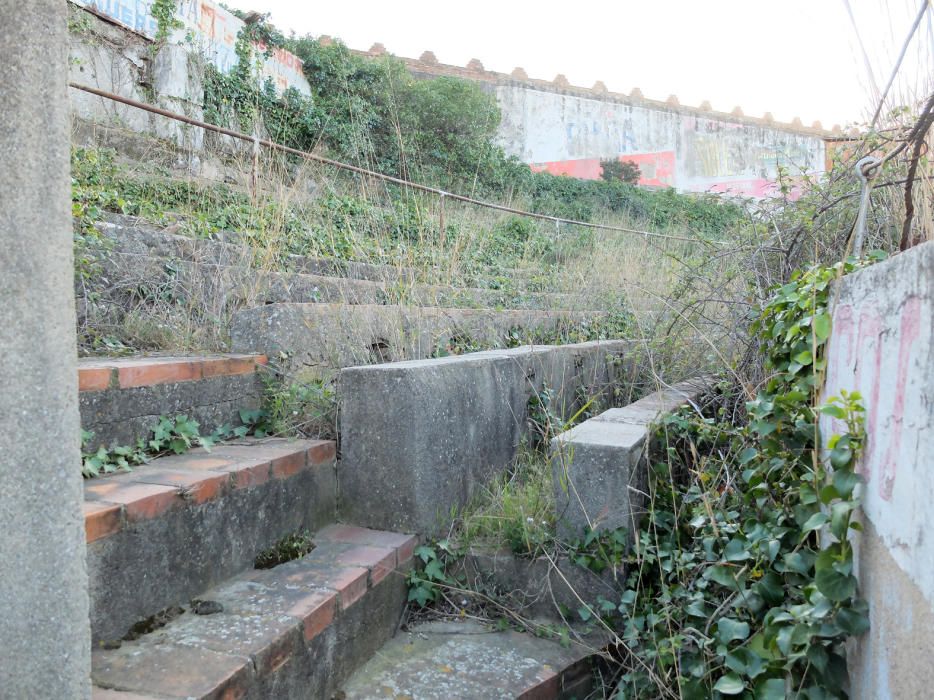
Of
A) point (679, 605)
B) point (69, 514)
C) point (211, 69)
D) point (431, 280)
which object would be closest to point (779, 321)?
point (679, 605)

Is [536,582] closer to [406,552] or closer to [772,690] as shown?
[406,552]

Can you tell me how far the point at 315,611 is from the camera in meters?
1.95

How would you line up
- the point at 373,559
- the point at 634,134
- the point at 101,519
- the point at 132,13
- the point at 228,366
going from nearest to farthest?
the point at 101,519 → the point at 373,559 → the point at 228,366 → the point at 132,13 → the point at 634,134

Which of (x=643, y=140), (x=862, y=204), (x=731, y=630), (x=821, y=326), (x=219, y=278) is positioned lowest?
(x=731, y=630)

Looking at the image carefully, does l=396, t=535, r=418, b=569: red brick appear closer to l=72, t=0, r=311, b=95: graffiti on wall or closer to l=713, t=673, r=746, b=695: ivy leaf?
l=713, t=673, r=746, b=695: ivy leaf

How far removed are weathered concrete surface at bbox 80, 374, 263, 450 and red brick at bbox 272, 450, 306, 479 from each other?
0.47 m

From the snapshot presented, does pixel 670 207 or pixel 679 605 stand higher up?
pixel 670 207

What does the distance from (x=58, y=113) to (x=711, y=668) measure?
6.47ft

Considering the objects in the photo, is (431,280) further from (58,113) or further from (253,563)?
(58,113)

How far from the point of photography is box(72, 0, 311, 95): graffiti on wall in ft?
28.9

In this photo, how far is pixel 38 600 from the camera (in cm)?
114

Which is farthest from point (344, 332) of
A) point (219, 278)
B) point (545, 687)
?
point (545, 687)

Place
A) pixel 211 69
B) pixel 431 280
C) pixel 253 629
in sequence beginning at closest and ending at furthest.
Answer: pixel 253 629 < pixel 431 280 < pixel 211 69

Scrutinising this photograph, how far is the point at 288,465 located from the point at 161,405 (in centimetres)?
52
